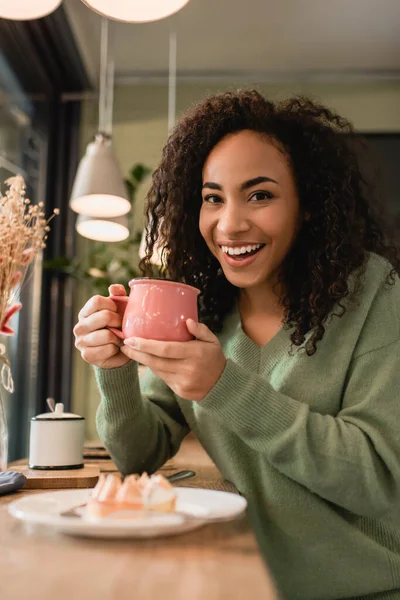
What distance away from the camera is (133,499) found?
2.30 feet

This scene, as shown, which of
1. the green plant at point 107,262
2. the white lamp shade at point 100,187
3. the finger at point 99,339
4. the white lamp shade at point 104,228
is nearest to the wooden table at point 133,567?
the finger at point 99,339

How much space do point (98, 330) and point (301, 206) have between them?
1.56 ft

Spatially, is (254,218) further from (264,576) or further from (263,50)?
(263,50)

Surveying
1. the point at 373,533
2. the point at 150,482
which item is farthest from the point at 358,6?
the point at 150,482

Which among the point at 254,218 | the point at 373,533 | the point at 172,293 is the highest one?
the point at 254,218

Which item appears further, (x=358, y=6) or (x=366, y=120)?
(x=366, y=120)

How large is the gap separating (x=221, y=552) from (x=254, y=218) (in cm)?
65

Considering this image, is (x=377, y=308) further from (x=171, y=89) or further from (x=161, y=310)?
(x=171, y=89)

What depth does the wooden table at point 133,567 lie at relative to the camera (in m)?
0.50

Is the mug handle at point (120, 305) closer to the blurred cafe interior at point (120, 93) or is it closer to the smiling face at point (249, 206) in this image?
the smiling face at point (249, 206)

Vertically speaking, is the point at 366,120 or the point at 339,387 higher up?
the point at 366,120

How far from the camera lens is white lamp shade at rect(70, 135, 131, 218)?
2.36 metres

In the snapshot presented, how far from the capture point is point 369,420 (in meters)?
0.96

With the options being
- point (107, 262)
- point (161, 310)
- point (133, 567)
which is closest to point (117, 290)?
point (161, 310)
